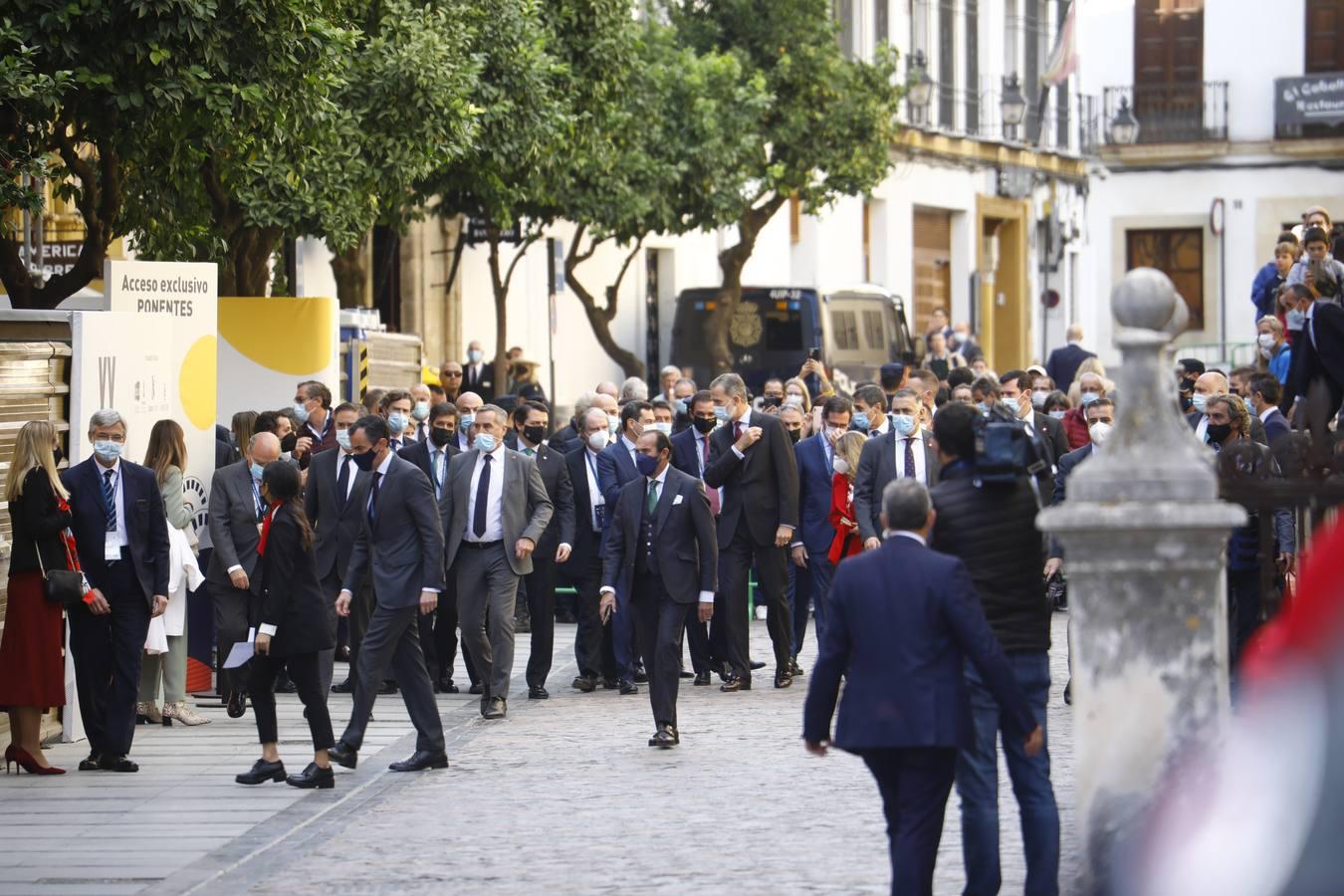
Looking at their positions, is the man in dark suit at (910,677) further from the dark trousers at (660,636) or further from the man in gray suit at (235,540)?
the man in gray suit at (235,540)

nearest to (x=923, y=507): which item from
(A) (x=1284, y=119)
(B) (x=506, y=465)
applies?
(B) (x=506, y=465)

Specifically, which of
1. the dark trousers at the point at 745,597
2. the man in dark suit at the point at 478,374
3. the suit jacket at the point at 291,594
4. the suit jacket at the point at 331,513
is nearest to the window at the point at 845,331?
the man in dark suit at the point at 478,374

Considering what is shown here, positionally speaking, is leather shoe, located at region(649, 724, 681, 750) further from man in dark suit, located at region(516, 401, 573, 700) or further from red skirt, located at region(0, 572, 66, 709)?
red skirt, located at region(0, 572, 66, 709)

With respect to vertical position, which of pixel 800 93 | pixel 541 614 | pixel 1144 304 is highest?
pixel 800 93

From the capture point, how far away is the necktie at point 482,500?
14297 millimetres

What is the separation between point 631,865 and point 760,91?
23.8m

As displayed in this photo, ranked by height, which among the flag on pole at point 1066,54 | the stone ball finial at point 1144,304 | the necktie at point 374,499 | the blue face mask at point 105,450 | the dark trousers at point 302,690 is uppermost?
the flag on pole at point 1066,54

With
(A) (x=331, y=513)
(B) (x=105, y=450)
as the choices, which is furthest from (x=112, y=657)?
(A) (x=331, y=513)

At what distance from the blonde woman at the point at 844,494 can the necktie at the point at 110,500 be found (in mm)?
5006

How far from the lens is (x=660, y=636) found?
12.9 metres

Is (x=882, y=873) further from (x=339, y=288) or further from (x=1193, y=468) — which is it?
(x=339, y=288)

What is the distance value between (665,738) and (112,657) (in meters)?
2.88

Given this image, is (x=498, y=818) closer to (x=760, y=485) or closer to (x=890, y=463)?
(x=890, y=463)

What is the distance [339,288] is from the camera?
25.8m
